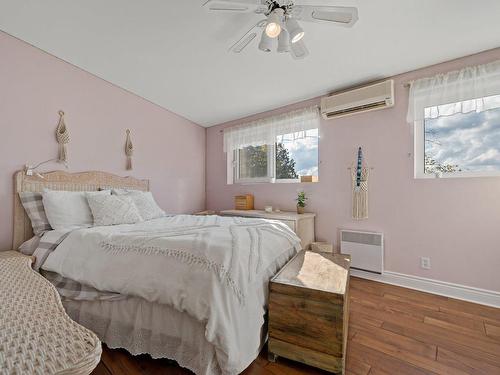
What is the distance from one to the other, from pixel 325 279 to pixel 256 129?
2.63 meters

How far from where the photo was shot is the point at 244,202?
354 centimetres

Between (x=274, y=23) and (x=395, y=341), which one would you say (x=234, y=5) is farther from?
(x=395, y=341)

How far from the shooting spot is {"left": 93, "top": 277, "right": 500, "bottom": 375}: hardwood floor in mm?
1283

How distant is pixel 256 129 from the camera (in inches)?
140

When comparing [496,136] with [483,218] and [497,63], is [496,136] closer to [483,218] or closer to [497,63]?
[497,63]

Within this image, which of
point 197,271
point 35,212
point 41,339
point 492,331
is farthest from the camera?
point 35,212

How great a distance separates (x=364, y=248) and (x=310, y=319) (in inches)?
67.3

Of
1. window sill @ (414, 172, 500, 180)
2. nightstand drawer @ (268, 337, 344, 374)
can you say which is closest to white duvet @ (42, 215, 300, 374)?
nightstand drawer @ (268, 337, 344, 374)

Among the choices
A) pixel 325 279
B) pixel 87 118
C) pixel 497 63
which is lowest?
pixel 325 279

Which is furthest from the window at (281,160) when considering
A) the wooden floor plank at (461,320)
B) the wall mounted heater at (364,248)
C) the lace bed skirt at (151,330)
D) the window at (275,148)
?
the lace bed skirt at (151,330)

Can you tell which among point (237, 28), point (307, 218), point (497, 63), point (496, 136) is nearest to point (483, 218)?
point (496, 136)

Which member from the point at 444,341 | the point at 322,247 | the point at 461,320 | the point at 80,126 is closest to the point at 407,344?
the point at 444,341

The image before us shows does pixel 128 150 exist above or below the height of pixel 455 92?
below

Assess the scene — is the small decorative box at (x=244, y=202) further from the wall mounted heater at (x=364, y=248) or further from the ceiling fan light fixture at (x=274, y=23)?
the ceiling fan light fixture at (x=274, y=23)
